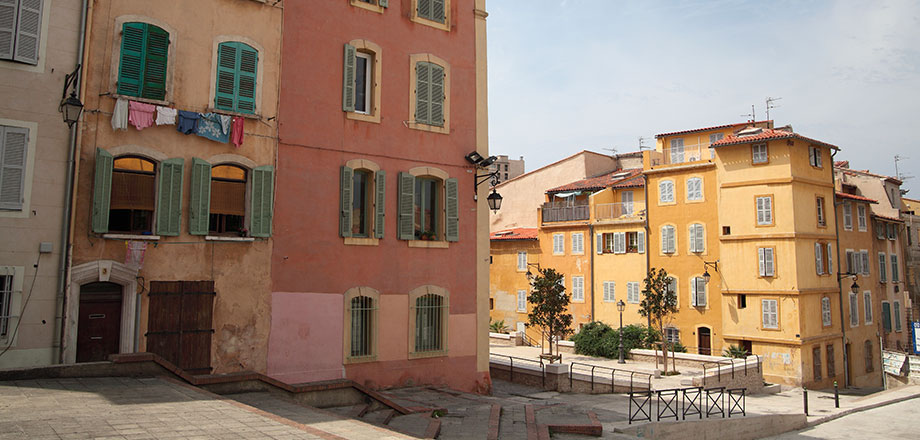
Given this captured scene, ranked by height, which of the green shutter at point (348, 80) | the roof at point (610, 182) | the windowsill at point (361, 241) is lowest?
the windowsill at point (361, 241)

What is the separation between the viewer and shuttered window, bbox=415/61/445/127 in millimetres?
17656

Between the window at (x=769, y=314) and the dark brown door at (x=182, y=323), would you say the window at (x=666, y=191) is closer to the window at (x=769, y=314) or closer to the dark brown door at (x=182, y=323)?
the window at (x=769, y=314)

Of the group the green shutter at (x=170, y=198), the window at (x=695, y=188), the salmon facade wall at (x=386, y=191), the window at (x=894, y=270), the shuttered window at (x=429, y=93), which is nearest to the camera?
the green shutter at (x=170, y=198)

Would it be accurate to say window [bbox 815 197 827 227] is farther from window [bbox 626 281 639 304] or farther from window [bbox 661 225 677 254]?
window [bbox 626 281 639 304]

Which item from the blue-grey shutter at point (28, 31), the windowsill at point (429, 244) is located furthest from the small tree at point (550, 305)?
the blue-grey shutter at point (28, 31)

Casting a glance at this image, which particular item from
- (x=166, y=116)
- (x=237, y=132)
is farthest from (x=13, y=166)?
(x=237, y=132)

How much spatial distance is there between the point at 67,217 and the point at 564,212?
103ft

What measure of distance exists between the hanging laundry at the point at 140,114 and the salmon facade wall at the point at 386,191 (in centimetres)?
295

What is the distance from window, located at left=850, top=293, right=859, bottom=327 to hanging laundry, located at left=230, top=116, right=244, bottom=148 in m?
34.7

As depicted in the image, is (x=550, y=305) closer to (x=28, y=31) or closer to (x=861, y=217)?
(x=861, y=217)

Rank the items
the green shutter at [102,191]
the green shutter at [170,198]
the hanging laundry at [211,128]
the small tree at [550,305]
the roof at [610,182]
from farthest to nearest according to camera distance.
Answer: the roof at [610,182] < the small tree at [550,305] < the hanging laundry at [211,128] < the green shutter at [170,198] < the green shutter at [102,191]

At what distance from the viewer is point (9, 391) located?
9484mm

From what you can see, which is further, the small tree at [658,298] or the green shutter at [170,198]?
the small tree at [658,298]

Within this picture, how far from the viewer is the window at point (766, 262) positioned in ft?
103
